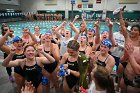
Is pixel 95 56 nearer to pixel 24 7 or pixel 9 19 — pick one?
pixel 9 19

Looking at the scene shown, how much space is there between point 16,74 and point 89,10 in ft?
82.2

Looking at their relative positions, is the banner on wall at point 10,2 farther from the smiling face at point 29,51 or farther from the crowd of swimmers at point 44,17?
the smiling face at point 29,51

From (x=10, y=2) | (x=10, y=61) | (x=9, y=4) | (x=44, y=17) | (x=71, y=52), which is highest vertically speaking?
(x=10, y=2)

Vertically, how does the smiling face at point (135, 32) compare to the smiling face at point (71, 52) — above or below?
above

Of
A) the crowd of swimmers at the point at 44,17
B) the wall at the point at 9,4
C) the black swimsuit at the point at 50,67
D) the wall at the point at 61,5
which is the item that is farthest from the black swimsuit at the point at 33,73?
the wall at the point at 61,5

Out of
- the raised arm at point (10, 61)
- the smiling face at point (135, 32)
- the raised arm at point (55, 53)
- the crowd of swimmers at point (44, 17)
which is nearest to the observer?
the raised arm at point (10, 61)

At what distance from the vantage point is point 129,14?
25188 millimetres

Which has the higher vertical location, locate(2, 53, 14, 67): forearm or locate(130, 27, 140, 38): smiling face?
locate(130, 27, 140, 38): smiling face

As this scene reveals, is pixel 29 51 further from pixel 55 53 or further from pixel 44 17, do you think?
pixel 44 17

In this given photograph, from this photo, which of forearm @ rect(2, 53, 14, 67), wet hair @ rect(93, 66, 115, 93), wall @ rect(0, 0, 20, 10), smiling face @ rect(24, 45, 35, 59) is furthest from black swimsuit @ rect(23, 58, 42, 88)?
wall @ rect(0, 0, 20, 10)

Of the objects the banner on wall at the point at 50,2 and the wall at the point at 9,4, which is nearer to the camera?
the wall at the point at 9,4

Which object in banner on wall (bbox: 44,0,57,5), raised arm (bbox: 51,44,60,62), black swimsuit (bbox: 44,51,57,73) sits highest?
banner on wall (bbox: 44,0,57,5)

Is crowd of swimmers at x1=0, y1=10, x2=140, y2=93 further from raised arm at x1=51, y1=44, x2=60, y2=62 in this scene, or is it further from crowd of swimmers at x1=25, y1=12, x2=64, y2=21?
crowd of swimmers at x1=25, y1=12, x2=64, y2=21

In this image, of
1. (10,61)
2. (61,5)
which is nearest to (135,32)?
(10,61)
